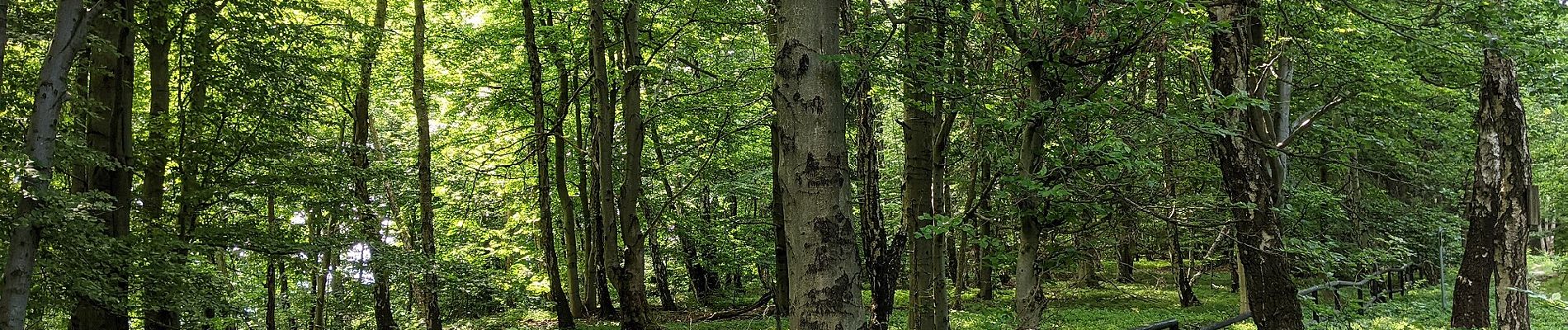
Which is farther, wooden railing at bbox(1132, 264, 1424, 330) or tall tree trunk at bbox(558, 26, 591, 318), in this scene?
tall tree trunk at bbox(558, 26, 591, 318)

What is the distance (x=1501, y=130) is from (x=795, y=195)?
847 cm

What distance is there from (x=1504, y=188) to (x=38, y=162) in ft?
38.6

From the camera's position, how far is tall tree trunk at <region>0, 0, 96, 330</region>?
4.57 m

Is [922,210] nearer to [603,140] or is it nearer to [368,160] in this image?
[603,140]

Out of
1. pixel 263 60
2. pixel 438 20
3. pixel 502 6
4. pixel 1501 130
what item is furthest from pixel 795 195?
pixel 438 20

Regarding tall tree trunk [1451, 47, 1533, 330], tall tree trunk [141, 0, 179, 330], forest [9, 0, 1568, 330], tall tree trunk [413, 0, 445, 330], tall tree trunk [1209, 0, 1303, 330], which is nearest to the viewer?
forest [9, 0, 1568, 330]

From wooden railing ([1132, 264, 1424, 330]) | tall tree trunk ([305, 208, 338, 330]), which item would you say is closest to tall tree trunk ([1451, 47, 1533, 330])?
wooden railing ([1132, 264, 1424, 330])

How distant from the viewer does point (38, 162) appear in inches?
180

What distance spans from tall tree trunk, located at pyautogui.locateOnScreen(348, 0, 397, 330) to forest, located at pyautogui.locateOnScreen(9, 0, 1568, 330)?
0.07 metres

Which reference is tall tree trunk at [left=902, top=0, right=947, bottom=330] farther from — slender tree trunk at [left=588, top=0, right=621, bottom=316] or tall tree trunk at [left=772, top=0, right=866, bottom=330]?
slender tree trunk at [left=588, top=0, right=621, bottom=316]

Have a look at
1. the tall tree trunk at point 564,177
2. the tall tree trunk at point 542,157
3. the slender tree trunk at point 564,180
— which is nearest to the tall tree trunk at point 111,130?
the slender tree trunk at point 564,180

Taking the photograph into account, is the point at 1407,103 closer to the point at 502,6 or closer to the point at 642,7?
the point at 642,7

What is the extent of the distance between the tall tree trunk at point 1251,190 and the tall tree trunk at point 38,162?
24.3ft

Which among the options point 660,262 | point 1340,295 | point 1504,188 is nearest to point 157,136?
point 660,262
